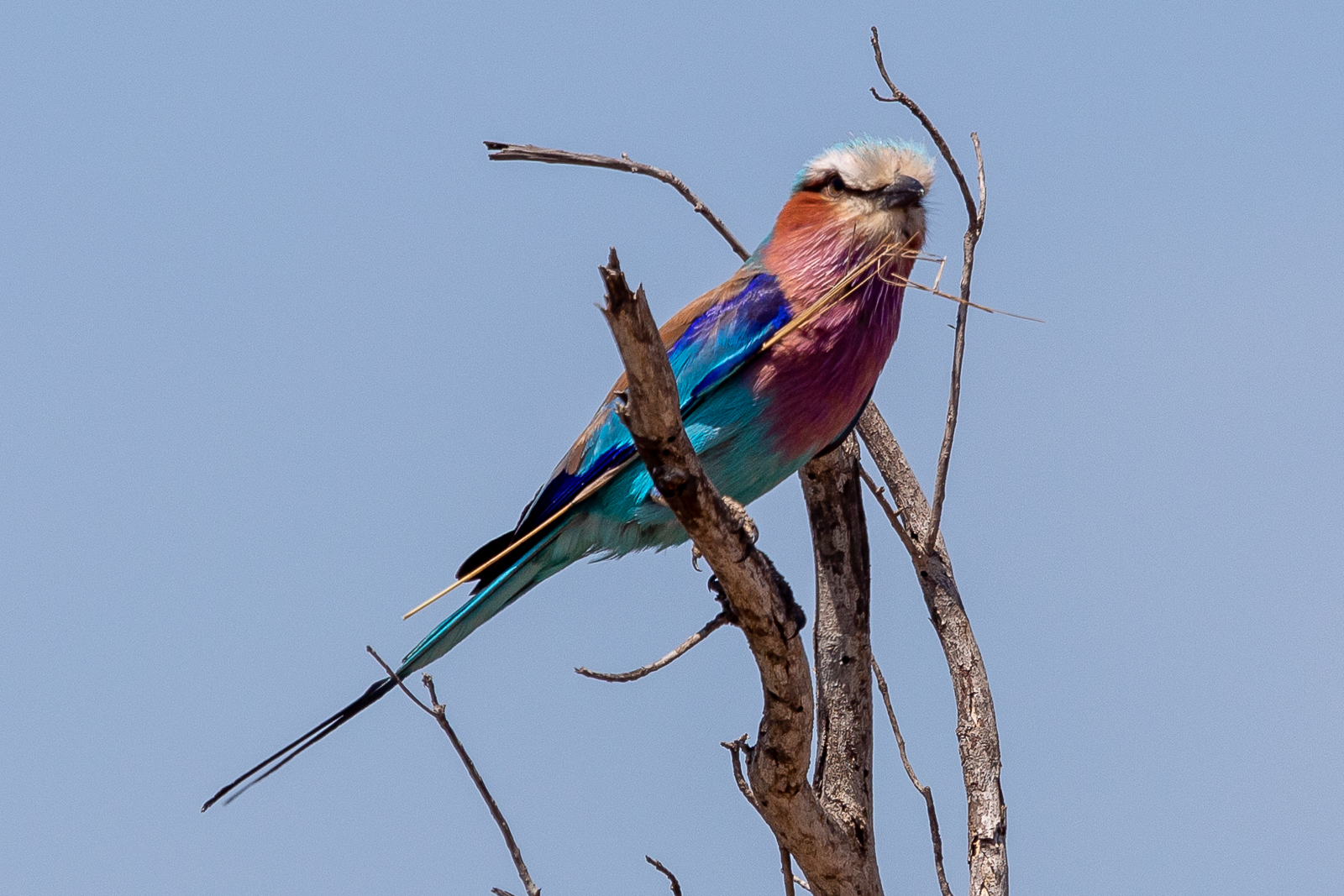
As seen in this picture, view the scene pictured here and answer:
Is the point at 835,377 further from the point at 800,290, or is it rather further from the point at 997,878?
the point at 997,878

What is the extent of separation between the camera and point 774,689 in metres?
3.43

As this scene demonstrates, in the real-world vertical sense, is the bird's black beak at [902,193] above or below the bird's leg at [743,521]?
above

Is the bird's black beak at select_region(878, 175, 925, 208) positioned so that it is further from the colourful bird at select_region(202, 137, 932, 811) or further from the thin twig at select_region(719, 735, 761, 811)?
the thin twig at select_region(719, 735, 761, 811)

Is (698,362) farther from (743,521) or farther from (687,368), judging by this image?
(743,521)

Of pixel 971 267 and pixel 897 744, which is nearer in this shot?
pixel 971 267

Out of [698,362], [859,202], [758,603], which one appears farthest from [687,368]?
[758,603]

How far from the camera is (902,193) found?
4.45m

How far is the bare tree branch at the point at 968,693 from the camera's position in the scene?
3773 mm

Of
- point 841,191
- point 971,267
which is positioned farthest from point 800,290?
point 971,267

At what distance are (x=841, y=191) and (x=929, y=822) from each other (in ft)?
6.45

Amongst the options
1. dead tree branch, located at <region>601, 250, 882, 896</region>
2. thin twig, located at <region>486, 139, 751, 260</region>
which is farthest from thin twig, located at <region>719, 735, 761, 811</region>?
thin twig, located at <region>486, 139, 751, 260</region>

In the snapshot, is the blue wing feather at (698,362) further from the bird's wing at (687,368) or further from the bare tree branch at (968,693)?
the bare tree branch at (968,693)

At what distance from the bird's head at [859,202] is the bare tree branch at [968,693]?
662 millimetres

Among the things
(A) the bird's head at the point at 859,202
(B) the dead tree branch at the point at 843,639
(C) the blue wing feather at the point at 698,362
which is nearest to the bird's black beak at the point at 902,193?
(A) the bird's head at the point at 859,202
